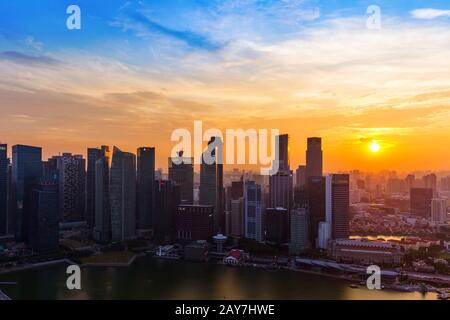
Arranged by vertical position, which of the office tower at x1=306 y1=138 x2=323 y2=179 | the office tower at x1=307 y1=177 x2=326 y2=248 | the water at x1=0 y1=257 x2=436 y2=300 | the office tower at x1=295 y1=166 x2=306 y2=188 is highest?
the office tower at x1=306 y1=138 x2=323 y2=179

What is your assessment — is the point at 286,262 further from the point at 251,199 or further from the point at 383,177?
the point at 383,177

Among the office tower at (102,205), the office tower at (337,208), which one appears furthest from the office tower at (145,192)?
the office tower at (337,208)

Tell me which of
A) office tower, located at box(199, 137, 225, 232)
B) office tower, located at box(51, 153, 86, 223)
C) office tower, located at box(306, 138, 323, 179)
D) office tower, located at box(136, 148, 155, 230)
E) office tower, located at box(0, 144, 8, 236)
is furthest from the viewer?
office tower, located at box(306, 138, 323, 179)

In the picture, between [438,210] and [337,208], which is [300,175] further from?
[438,210]

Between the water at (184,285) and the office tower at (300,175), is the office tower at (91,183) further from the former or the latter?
the office tower at (300,175)

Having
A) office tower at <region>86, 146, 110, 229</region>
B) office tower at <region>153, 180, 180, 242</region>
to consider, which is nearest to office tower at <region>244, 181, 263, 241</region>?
office tower at <region>153, 180, 180, 242</region>

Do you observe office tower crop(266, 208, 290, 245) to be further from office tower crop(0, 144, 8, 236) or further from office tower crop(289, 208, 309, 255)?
office tower crop(0, 144, 8, 236)
